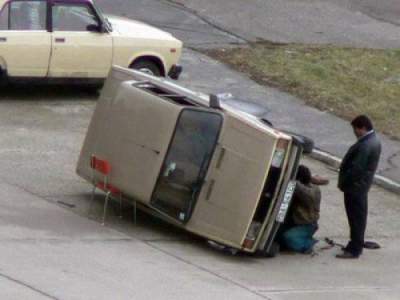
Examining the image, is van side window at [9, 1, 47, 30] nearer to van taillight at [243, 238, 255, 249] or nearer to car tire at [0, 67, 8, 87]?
car tire at [0, 67, 8, 87]

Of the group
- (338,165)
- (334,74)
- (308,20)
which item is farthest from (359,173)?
(308,20)

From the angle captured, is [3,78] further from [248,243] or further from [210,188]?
[248,243]

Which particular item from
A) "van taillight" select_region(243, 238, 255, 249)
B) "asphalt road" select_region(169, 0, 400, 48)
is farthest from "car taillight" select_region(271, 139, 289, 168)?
"asphalt road" select_region(169, 0, 400, 48)

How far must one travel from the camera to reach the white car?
58.7ft

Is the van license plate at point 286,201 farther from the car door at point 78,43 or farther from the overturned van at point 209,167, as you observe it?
the car door at point 78,43

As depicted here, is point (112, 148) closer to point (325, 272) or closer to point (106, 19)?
point (325, 272)

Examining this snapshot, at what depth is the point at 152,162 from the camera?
42.6ft

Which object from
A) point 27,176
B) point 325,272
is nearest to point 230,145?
point 325,272

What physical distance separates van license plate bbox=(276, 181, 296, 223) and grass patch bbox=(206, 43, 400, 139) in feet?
21.0

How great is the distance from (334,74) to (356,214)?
8.61 meters

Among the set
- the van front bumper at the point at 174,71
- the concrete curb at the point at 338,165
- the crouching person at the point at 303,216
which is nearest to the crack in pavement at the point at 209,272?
the crouching person at the point at 303,216

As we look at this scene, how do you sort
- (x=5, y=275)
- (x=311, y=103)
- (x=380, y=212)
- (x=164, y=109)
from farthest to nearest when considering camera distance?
1. (x=311, y=103)
2. (x=380, y=212)
3. (x=164, y=109)
4. (x=5, y=275)

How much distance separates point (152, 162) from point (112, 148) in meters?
0.67

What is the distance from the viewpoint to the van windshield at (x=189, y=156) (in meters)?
12.9
